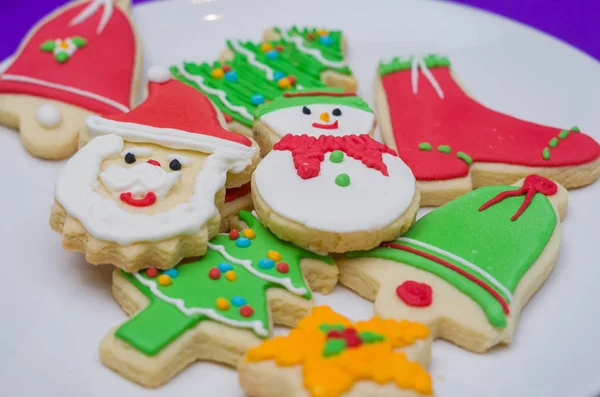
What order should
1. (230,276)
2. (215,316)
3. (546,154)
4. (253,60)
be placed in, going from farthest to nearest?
(253,60) < (546,154) < (230,276) < (215,316)

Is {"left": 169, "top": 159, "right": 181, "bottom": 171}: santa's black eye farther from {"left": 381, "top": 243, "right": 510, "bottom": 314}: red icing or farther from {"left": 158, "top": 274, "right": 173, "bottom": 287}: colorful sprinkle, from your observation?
{"left": 381, "top": 243, "right": 510, "bottom": 314}: red icing

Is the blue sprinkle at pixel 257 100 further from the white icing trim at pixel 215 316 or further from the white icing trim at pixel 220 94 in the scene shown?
the white icing trim at pixel 215 316

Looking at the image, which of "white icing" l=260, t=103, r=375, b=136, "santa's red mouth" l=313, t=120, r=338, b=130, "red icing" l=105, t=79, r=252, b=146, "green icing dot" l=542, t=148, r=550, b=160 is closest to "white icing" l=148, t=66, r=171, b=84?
"red icing" l=105, t=79, r=252, b=146

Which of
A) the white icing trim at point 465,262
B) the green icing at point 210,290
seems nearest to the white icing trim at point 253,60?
the green icing at point 210,290

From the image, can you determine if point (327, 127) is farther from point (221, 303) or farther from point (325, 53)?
point (221, 303)

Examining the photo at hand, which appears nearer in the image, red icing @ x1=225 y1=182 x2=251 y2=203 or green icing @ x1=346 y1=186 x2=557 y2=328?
green icing @ x1=346 y1=186 x2=557 y2=328

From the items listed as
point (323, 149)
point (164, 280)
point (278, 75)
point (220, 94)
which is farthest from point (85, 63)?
point (164, 280)

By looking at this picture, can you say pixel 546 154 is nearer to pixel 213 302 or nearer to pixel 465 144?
pixel 465 144
